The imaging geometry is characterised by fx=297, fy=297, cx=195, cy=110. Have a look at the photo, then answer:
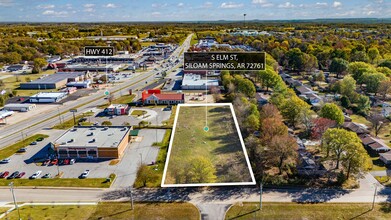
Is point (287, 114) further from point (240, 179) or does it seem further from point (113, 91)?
point (113, 91)

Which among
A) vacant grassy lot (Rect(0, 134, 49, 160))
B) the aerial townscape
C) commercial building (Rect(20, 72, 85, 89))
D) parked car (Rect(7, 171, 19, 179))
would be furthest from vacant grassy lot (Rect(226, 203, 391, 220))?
commercial building (Rect(20, 72, 85, 89))

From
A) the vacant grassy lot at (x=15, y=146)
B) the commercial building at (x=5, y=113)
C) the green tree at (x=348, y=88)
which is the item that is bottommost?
the vacant grassy lot at (x=15, y=146)

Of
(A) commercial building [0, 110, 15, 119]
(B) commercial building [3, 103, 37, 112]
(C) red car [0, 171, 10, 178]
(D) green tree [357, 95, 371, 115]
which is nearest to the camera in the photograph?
(C) red car [0, 171, 10, 178]

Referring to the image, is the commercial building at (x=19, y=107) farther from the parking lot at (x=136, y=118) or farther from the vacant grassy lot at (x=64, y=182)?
the vacant grassy lot at (x=64, y=182)

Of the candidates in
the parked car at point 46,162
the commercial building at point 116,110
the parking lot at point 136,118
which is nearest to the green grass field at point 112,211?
the parked car at point 46,162

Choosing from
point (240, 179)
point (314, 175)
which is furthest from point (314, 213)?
point (240, 179)

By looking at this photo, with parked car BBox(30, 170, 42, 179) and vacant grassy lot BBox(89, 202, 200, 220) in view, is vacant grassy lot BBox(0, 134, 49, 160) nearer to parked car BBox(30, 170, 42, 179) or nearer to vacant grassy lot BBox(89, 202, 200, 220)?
parked car BBox(30, 170, 42, 179)

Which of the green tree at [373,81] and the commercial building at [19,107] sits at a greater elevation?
the green tree at [373,81]
